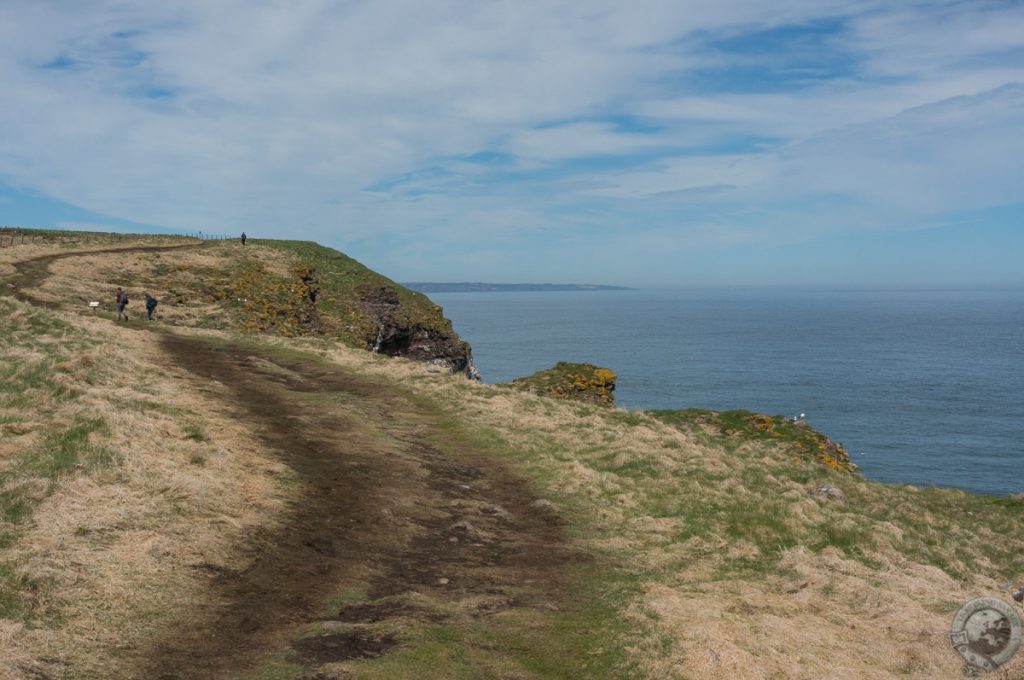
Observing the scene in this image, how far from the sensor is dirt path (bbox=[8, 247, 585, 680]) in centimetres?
1062

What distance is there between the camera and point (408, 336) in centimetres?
→ 6412

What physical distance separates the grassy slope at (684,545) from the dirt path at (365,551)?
0.78 m

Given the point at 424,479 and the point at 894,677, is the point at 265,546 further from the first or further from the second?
the point at 894,677

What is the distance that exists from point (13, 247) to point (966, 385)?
124421 millimetres

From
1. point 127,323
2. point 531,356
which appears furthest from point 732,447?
point 531,356

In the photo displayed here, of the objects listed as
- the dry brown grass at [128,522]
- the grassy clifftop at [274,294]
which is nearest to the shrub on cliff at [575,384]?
the grassy clifftop at [274,294]

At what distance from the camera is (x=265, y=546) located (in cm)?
1400

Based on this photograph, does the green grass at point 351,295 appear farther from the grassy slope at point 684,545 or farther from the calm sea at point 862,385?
the grassy slope at point 684,545

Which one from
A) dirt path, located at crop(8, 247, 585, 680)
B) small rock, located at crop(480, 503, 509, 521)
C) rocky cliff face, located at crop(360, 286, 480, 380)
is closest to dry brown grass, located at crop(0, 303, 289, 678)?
dirt path, located at crop(8, 247, 585, 680)

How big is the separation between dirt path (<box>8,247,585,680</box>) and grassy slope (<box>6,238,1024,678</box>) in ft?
2.55

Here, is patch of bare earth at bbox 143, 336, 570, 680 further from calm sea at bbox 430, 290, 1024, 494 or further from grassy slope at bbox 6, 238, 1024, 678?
calm sea at bbox 430, 290, 1024, 494

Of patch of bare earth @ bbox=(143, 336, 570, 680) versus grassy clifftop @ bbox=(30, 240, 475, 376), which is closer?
patch of bare earth @ bbox=(143, 336, 570, 680)

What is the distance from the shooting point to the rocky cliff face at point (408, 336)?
6331cm

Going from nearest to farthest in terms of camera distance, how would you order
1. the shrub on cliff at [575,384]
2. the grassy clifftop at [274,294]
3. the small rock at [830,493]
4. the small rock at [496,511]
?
1. the small rock at [496,511]
2. the small rock at [830,493]
3. the shrub on cliff at [575,384]
4. the grassy clifftop at [274,294]
